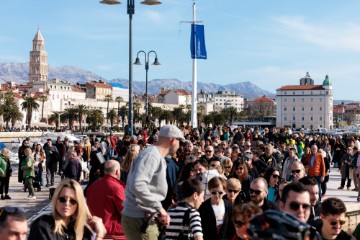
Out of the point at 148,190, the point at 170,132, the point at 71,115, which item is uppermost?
the point at 71,115

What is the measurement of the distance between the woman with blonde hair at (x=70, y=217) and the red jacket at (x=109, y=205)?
1.78 meters

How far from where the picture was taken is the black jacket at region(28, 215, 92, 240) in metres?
4.10

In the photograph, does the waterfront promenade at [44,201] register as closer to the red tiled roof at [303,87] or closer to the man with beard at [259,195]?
the man with beard at [259,195]

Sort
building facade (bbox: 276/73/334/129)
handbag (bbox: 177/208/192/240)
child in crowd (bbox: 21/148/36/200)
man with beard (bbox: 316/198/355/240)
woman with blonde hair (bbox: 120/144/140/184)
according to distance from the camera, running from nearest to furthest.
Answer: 1. man with beard (bbox: 316/198/355/240)
2. handbag (bbox: 177/208/192/240)
3. woman with blonde hair (bbox: 120/144/140/184)
4. child in crowd (bbox: 21/148/36/200)
5. building facade (bbox: 276/73/334/129)

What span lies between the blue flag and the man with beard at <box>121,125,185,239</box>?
28568 mm

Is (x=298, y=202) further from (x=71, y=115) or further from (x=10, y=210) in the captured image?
(x=71, y=115)

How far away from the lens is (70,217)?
4348 millimetres

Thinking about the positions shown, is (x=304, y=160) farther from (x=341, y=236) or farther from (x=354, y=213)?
(x=341, y=236)

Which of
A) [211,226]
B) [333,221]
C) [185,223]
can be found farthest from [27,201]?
[333,221]

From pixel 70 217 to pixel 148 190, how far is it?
1134 mm

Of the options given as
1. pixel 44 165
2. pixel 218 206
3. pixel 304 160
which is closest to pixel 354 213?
pixel 304 160

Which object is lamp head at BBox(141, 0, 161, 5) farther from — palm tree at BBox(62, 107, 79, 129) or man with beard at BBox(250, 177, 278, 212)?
palm tree at BBox(62, 107, 79, 129)

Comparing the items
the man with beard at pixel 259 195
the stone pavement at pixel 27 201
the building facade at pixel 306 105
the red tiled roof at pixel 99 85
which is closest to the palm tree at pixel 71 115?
the red tiled roof at pixel 99 85

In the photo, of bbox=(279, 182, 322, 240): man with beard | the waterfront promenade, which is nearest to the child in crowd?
the waterfront promenade
